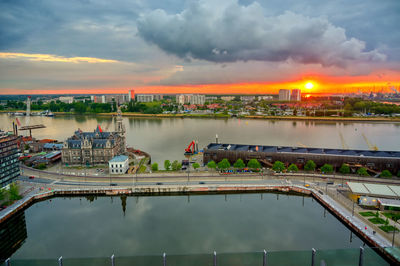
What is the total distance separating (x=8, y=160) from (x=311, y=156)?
73.1ft

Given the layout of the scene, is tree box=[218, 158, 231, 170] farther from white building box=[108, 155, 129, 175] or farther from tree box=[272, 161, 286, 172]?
white building box=[108, 155, 129, 175]

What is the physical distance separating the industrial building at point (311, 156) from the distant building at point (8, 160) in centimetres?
1425

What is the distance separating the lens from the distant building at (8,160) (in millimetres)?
15917

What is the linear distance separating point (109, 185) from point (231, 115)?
5638 centimetres

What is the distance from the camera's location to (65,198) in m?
17.1

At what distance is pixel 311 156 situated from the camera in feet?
67.9

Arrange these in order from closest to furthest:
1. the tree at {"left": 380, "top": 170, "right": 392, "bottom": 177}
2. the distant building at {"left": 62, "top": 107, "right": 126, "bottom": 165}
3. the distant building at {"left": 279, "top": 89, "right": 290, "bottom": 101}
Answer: the tree at {"left": 380, "top": 170, "right": 392, "bottom": 177} < the distant building at {"left": 62, "top": 107, "right": 126, "bottom": 165} < the distant building at {"left": 279, "top": 89, "right": 290, "bottom": 101}

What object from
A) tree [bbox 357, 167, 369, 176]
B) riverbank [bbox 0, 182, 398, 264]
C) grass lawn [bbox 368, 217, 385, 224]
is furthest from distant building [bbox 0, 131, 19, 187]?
tree [bbox 357, 167, 369, 176]

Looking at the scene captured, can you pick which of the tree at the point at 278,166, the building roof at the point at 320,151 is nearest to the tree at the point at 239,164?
the building roof at the point at 320,151

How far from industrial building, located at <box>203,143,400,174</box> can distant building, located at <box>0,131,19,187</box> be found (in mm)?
14245

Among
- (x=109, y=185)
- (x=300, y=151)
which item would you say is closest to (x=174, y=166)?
(x=109, y=185)

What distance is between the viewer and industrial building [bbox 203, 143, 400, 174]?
64.2ft

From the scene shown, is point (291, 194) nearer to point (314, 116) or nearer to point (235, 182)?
point (235, 182)

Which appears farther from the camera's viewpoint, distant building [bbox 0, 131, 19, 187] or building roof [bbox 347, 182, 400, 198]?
distant building [bbox 0, 131, 19, 187]
